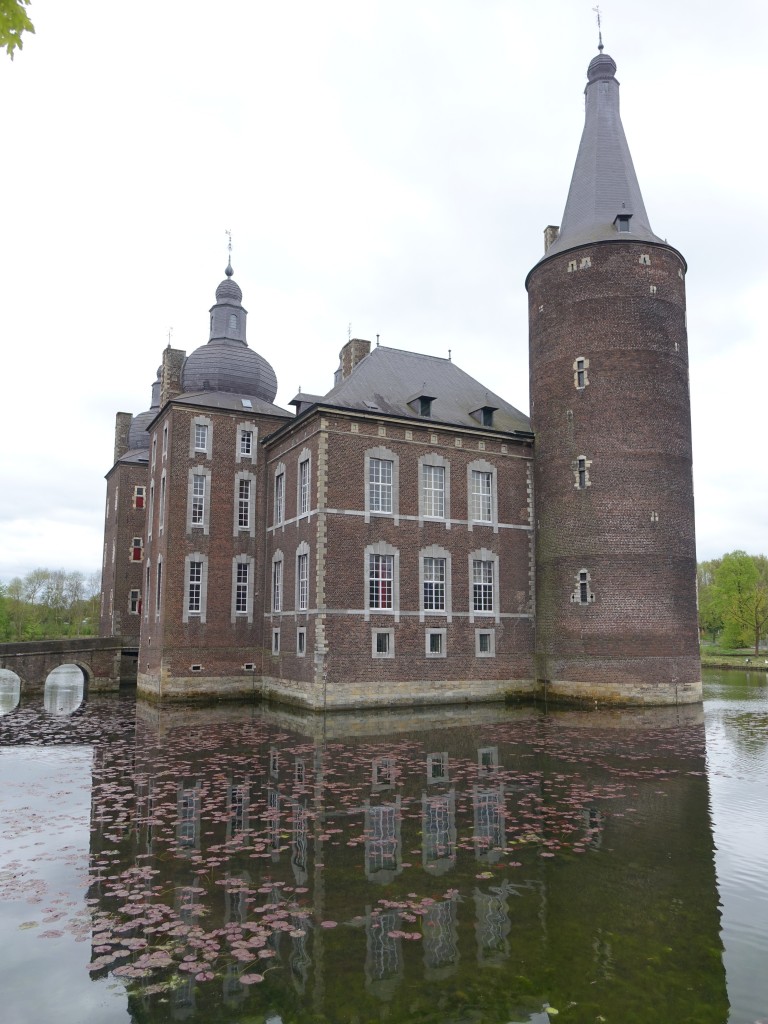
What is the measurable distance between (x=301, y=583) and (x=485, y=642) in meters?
7.47

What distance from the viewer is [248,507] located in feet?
103

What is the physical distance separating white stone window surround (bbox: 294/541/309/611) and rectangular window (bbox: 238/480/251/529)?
4548 mm

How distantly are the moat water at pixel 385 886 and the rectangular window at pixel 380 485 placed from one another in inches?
460

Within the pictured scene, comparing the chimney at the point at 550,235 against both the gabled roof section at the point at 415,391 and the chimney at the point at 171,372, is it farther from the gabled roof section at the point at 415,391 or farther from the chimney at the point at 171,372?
the chimney at the point at 171,372

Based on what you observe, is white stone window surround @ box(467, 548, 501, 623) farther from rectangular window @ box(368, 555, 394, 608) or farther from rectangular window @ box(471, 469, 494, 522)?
rectangular window @ box(368, 555, 394, 608)

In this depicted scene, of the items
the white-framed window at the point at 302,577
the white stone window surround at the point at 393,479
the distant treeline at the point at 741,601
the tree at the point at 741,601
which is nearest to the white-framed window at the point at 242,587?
the white-framed window at the point at 302,577

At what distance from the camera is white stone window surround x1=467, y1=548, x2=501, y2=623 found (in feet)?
93.2

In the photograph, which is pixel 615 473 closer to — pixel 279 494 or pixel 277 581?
pixel 279 494

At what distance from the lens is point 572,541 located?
28.2 meters

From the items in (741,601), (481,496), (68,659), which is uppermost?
(481,496)

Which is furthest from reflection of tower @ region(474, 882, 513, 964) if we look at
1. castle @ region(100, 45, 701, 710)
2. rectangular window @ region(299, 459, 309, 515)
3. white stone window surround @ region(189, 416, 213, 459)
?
white stone window surround @ region(189, 416, 213, 459)

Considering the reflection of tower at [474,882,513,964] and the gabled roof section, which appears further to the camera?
the gabled roof section

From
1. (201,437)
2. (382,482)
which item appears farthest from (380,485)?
(201,437)

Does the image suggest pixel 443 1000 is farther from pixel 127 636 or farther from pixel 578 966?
pixel 127 636
